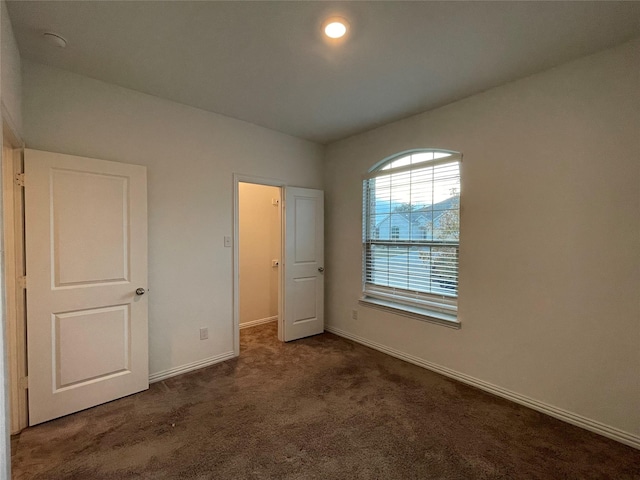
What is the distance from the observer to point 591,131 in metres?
2.12

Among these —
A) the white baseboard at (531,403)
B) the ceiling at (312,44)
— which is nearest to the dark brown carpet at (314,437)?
the white baseboard at (531,403)

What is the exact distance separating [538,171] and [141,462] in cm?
346

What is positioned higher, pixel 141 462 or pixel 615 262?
pixel 615 262

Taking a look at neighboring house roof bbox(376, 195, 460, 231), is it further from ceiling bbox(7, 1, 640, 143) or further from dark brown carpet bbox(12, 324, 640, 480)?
dark brown carpet bbox(12, 324, 640, 480)

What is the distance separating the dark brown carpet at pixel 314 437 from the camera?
175cm

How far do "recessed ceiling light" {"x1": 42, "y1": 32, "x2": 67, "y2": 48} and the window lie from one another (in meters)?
2.95

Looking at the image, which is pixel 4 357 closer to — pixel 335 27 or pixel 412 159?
pixel 335 27

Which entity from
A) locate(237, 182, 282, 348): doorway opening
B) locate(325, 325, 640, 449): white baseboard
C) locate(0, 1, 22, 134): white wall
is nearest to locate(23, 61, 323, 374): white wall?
locate(0, 1, 22, 134): white wall

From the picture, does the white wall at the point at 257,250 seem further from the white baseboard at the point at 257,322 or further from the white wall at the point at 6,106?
the white wall at the point at 6,106

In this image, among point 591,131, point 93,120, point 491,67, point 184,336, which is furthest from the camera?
point 184,336

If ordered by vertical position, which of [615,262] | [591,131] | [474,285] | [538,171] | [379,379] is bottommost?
[379,379]

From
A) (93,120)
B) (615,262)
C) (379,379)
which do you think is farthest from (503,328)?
(93,120)

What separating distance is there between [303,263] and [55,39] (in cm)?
299

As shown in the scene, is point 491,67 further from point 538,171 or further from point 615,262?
point 615,262
